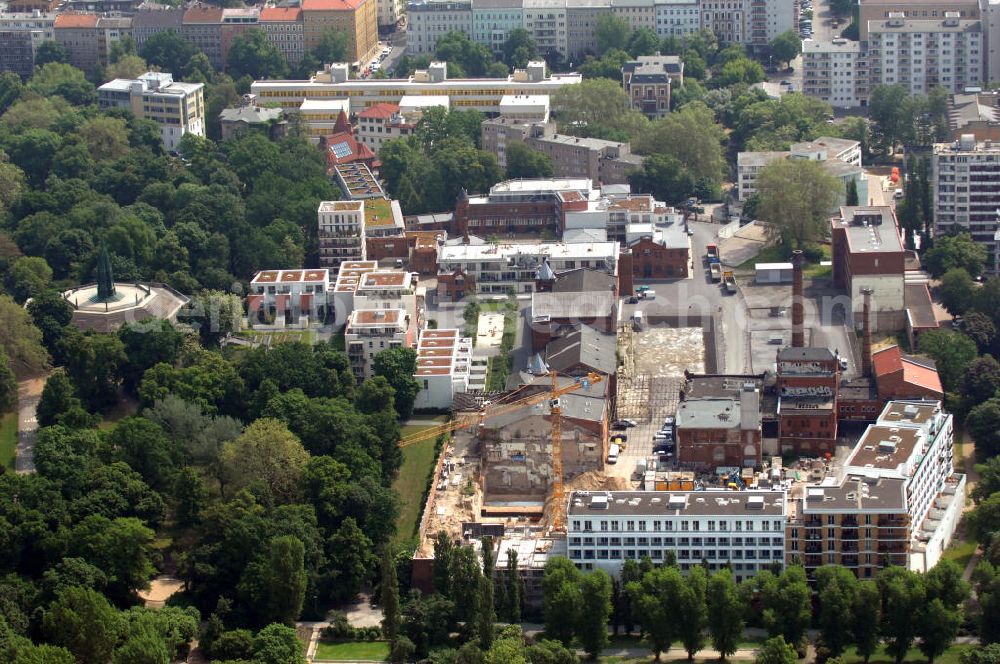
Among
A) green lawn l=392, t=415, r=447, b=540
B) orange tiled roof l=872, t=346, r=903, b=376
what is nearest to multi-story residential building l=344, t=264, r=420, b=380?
green lawn l=392, t=415, r=447, b=540

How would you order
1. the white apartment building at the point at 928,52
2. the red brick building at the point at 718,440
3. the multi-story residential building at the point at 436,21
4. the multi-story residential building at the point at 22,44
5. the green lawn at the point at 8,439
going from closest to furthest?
the red brick building at the point at 718,440, the green lawn at the point at 8,439, the white apartment building at the point at 928,52, the multi-story residential building at the point at 436,21, the multi-story residential building at the point at 22,44

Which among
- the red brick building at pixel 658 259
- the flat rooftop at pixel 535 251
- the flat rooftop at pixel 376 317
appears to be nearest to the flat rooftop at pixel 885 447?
the flat rooftop at pixel 376 317

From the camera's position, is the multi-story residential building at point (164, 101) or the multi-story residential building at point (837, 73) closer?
the multi-story residential building at point (164, 101)

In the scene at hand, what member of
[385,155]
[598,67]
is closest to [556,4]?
[598,67]

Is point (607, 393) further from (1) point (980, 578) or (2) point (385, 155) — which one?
(2) point (385, 155)

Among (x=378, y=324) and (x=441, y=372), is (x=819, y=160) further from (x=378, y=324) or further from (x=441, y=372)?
(x=441, y=372)

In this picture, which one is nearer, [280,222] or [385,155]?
[280,222]

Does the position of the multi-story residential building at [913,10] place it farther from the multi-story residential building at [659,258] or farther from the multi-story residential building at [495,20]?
the multi-story residential building at [659,258]

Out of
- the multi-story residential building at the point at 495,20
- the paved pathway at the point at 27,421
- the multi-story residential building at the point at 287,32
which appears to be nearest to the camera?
the paved pathway at the point at 27,421
